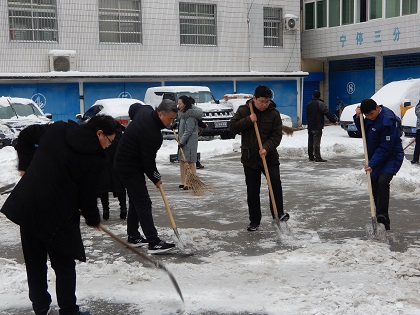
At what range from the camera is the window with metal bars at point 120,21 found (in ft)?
77.3

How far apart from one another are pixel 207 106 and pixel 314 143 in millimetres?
6569

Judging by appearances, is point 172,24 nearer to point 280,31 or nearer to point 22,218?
point 280,31

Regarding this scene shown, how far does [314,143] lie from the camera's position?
13.5m

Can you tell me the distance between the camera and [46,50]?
73.6 feet

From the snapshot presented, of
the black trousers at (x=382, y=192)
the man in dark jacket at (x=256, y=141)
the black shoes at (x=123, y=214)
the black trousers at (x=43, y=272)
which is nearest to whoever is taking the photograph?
the black trousers at (x=43, y=272)

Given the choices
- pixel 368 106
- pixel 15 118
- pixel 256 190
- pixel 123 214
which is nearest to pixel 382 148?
pixel 368 106

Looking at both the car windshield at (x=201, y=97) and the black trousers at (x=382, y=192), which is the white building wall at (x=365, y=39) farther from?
the black trousers at (x=382, y=192)

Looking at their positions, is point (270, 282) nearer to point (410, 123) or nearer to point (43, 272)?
point (43, 272)

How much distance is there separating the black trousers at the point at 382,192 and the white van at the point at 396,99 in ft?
40.1

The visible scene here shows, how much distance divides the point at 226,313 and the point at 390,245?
261cm

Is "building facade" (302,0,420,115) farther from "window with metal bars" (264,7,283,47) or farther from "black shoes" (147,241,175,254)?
"black shoes" (147,241,175,254)

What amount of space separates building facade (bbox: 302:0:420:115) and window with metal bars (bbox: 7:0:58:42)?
44.4 feet

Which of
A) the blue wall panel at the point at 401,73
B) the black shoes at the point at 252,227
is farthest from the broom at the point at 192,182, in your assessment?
the blue wall panel at the point at 401,73

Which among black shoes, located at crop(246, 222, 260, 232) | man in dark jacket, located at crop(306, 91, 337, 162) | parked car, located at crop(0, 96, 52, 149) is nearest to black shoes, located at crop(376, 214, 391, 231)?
black shoes, located at crop(246, 222, 260, 232)
